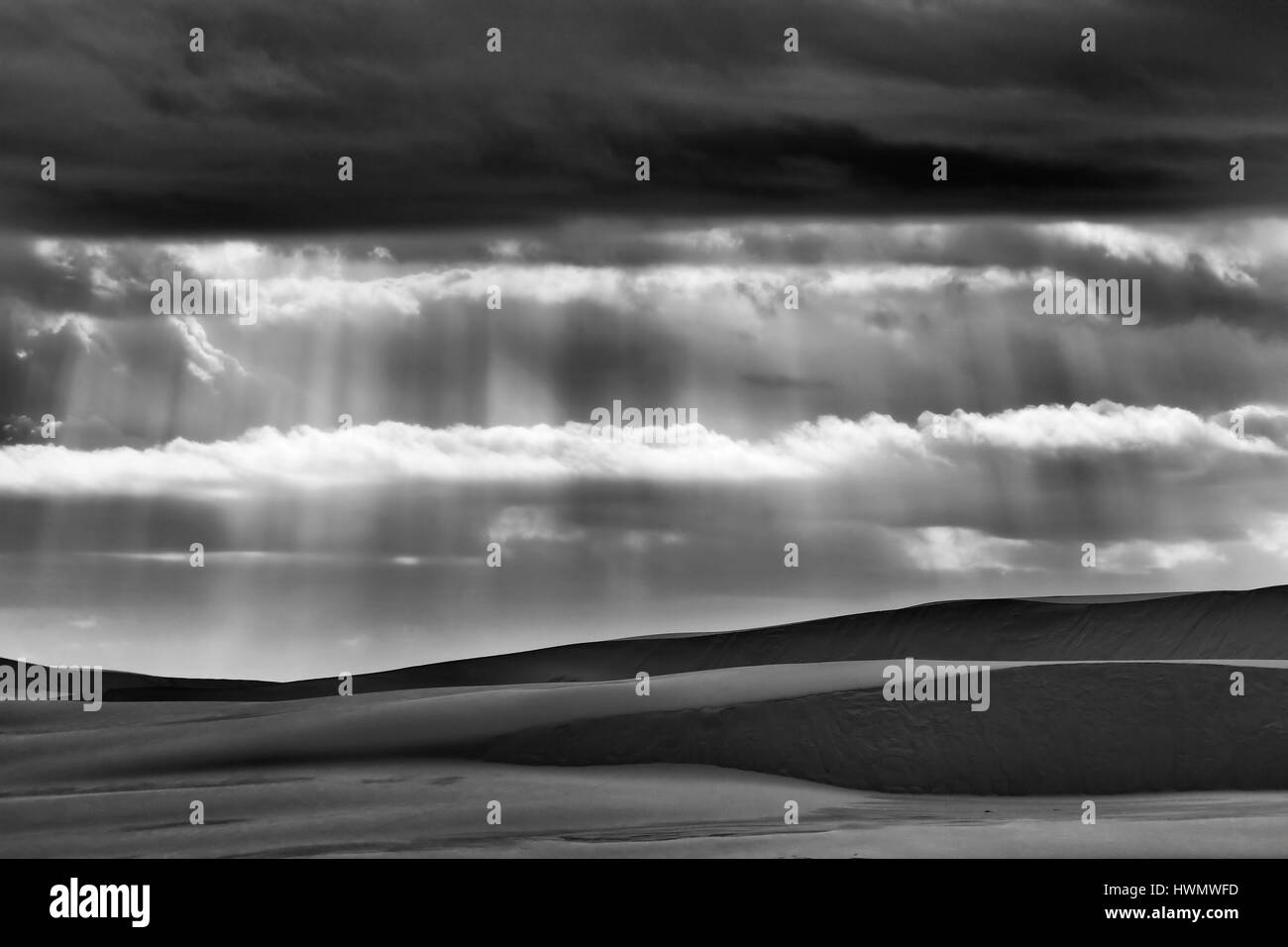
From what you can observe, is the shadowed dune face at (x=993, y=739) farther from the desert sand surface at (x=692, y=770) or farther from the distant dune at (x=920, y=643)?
the distant dune at (x=920, y=643)

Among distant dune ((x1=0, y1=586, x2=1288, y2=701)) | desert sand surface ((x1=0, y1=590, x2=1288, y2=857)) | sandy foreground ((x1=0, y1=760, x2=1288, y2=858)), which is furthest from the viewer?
distant dune ((x1=0, y1=586, x2=1288, y2=701))

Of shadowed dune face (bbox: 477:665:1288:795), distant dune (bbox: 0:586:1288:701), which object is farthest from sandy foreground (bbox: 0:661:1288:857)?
distant dune (bbox: 0:586:1288:701)

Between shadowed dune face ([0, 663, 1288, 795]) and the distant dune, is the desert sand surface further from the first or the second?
the distant dune

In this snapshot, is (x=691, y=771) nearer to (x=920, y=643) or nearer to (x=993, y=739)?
(x=993, y=739)

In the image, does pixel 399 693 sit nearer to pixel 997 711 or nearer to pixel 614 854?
pixel 997 711

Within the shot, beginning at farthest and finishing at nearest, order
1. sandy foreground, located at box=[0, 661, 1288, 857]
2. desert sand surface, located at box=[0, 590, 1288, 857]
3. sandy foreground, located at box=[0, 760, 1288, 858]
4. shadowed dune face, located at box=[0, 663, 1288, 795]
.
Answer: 1. shadowed dune face, located at box=[0, 663, 1288, 795]
2. desert sand surface, located at box=[0, 590, 1288, 857]
3. sandy foreground, located at box=[0, 661, 1288, 857]
4. sandy foreground, located at box=[0, 760, 1288, 858]

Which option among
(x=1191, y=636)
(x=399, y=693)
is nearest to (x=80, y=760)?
(x=399, y=693)

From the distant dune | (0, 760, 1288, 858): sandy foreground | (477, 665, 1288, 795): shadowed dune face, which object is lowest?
(0, 760, 1288, 858): sandy foreground

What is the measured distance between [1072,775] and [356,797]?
48.5 feet

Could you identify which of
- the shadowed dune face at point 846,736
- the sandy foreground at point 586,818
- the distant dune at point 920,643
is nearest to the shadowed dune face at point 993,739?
the shadowed dune face at point 846,736

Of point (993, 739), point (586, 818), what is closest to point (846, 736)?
point (993, 739)

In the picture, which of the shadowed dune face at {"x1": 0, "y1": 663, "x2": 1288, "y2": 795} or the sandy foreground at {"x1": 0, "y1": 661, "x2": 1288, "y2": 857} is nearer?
the sandy foreground at {"x1": 0, "y1": 661, "x2": 1288, "y2": 857}

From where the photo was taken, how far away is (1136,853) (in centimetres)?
1744

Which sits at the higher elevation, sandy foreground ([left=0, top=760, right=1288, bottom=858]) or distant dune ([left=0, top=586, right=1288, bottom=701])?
distant dune ([left=0, top=586, right=1288, bottom=701])
